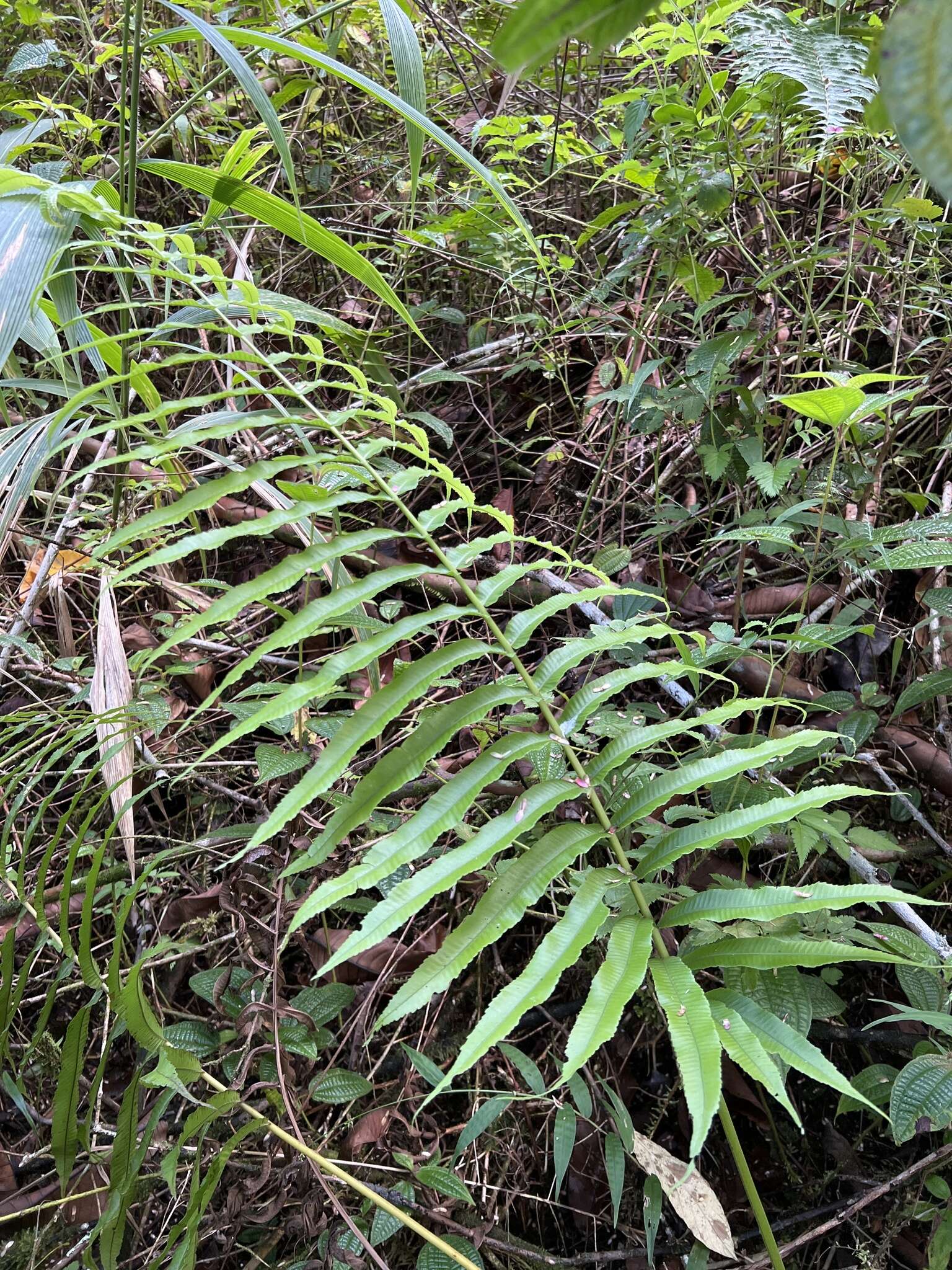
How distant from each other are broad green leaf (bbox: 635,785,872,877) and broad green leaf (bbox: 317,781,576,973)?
0.42ft

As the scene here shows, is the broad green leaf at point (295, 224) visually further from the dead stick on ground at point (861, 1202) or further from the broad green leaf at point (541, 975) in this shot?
the dead stick on ground at point (861, 1202)

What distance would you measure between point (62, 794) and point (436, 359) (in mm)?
1365

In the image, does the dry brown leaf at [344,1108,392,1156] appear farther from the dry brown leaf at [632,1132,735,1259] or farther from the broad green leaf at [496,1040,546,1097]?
the dry brown leaf at [632,1132,735,1259]

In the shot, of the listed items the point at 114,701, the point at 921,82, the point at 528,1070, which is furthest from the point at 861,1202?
the point at 921,82

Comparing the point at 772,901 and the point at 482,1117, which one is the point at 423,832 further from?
the point at 482,1117

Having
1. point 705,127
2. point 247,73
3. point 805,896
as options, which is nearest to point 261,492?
point 247,73

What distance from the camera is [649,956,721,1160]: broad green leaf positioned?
2.09 feet

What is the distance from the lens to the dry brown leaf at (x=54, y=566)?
5.78 feet

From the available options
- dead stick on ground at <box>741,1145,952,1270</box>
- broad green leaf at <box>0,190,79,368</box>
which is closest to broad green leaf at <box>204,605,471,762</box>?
broad green leaf at <box>0,190,79,368</box>

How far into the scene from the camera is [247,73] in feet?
3.32

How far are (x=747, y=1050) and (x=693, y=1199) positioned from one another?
1.22 ft

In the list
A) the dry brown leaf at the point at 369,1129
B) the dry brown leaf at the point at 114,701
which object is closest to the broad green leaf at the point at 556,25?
the dry brown leaf at the point at 114,701

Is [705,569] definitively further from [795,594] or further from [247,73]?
[247,73]

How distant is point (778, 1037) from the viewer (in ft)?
2.49
